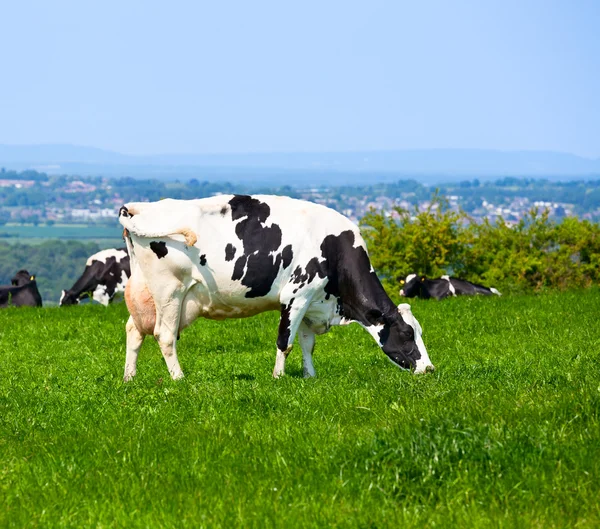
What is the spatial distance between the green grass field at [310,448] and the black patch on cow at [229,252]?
5.11 feet

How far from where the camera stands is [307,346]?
1411 cm

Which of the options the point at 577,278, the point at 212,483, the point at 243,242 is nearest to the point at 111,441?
the point at 212,483

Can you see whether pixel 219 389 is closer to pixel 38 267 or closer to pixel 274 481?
pixel 274 481

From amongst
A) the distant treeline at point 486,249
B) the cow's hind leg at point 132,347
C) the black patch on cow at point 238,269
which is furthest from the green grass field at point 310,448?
the distant treeline at point 486,249

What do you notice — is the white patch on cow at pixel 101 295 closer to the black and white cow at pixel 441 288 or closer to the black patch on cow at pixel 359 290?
the black and white cow at pixel 441 288

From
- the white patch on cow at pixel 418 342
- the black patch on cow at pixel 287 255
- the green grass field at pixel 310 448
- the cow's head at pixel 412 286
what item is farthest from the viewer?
the cow's head at pixel 412 286

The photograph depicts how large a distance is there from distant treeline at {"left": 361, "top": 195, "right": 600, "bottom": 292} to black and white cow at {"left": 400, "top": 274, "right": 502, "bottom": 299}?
88.5 inches

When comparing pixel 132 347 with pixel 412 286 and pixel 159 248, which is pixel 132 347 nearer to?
pixel 159 248

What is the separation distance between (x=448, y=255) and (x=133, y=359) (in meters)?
23.5

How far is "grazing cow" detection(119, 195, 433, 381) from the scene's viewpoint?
1346 centimetres

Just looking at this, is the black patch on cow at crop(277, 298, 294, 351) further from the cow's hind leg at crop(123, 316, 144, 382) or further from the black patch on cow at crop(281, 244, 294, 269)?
the cow's hind leg at crop(123, 316, 144, 382)

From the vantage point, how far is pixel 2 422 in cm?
1036

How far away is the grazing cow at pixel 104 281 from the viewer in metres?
34.9

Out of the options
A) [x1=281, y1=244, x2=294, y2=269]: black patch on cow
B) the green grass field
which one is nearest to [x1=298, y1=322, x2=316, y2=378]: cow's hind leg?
the green grass field
